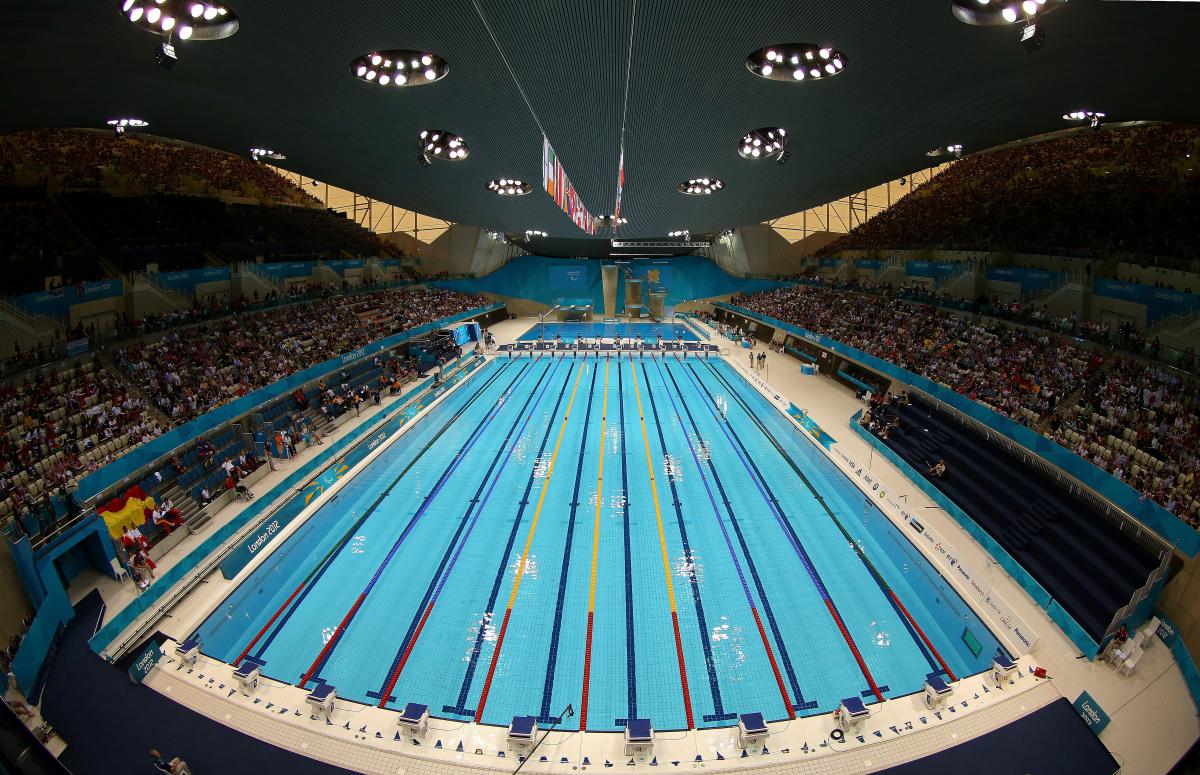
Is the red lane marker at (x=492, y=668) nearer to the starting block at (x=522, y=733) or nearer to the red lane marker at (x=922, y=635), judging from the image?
the starting block at (x=522, y=733)

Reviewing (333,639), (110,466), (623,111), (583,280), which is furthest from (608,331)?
(333,639)

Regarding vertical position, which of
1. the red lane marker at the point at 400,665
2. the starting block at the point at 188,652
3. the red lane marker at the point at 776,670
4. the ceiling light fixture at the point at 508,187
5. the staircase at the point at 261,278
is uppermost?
the ceiling light fixture at the point at 508,187

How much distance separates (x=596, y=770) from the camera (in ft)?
16.1

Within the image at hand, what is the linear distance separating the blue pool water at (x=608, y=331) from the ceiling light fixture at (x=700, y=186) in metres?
13.4

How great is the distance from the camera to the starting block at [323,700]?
5336mm

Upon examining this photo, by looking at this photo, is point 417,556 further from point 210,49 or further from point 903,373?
point 903,373

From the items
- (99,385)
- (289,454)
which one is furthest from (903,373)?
(99,385)

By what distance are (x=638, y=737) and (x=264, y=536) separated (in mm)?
6767

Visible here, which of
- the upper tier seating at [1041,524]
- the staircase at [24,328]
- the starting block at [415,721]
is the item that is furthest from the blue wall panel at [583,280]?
the starting block at [415,721]

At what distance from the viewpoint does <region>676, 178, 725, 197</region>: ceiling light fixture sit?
52.2 feet

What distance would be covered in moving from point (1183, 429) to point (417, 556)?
1202cm

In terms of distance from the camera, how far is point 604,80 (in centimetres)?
810

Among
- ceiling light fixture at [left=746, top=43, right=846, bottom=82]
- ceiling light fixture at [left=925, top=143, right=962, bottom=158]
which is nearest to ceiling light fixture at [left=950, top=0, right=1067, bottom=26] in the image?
ceiling light fixture at [left=746, top=43, right=846, bottom=82]

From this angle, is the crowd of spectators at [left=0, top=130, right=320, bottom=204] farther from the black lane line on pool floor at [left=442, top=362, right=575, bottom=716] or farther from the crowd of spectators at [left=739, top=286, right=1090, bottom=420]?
the crowd of spectators at [left=739, top=286, right=1090, bottom=420]
